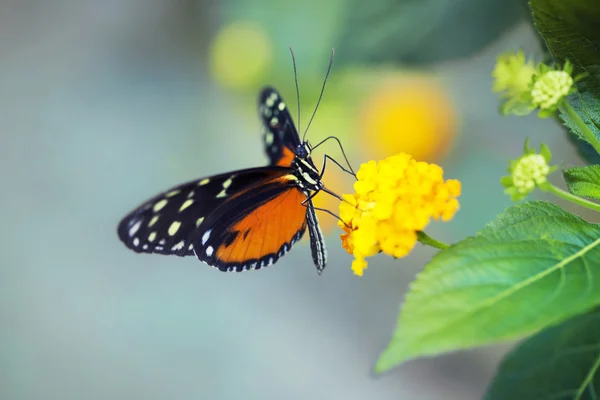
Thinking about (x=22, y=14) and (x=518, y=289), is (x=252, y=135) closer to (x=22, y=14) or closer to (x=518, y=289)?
(x=22, y=14)

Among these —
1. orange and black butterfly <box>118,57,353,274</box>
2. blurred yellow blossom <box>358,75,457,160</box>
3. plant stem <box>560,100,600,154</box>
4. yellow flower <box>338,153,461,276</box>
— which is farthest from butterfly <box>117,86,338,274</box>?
blurred yellow blossom <box>358,75,457,160</box>

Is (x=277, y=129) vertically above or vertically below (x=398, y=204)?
above

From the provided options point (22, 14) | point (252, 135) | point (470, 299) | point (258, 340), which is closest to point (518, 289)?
point (470, 299)

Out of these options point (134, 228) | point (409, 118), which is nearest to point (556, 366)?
point (134, 228)

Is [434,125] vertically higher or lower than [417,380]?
higher

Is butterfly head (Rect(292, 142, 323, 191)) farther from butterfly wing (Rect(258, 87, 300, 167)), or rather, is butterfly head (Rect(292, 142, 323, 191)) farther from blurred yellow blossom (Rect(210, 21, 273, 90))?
blurred yellow blossom (Rect(210, 21, 273, 90))

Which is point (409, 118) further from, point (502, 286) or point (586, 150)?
point (502, 286)
